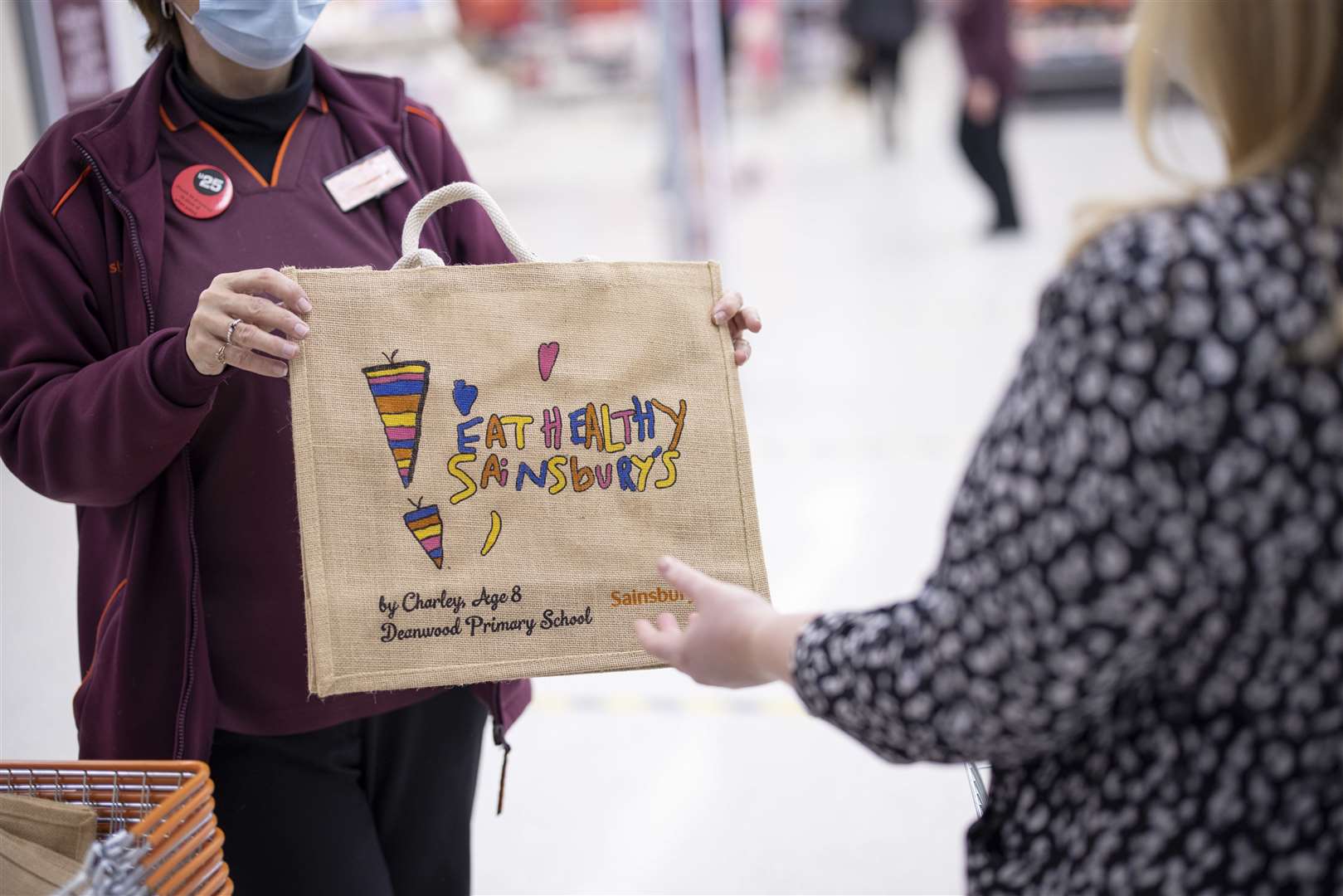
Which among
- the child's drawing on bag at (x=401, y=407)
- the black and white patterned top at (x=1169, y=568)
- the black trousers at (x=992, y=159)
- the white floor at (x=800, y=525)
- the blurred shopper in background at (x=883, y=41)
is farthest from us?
the blurred shopper in background at (x=883, y=41)

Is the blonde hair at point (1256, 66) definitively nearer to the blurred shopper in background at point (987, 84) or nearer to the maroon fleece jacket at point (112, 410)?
the maroon fleece jacket at point (112, 410)

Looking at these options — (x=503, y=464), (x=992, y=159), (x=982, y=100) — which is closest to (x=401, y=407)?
(x=503, y=464)

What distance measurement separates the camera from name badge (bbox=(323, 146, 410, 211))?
61.7 inches

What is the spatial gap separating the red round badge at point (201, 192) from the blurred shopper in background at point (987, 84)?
21.8 feet

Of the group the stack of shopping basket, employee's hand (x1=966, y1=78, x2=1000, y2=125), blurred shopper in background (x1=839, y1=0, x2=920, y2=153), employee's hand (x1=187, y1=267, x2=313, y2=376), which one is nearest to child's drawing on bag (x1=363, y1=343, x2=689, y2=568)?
employee's hand (x1=187, y1=267, x2=313, y2=376)

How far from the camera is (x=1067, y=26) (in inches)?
462

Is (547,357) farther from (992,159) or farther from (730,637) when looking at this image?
(992,159)

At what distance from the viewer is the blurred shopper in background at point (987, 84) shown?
740 cm

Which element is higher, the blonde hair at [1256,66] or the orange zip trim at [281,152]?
the orange zip trim at [281,152]

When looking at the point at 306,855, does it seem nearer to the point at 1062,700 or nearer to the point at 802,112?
the point at 1062,700

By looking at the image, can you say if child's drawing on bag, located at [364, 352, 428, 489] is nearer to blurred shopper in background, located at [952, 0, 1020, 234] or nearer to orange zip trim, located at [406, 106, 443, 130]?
orange zip trim, located at [406, 106, 443, 130]

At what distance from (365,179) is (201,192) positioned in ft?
0.64

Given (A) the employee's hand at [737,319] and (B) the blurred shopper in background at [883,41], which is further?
(B) the blurred shopper in background at [883,41]

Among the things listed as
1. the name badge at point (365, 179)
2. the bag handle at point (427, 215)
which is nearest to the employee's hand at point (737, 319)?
the bag handle at point (427, 215)
